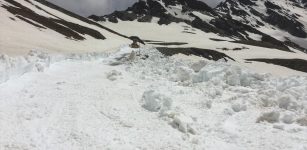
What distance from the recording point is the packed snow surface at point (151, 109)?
15734 mm

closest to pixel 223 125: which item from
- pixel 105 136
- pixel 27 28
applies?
pixel 105 136

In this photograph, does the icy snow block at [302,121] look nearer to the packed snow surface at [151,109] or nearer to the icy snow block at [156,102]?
the packed snow surface at [151,109]

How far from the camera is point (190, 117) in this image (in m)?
18.3

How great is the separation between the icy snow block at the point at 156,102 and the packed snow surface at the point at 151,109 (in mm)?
44

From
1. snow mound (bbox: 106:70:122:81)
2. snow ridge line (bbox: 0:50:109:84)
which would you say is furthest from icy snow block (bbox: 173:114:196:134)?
snow ridge line (bbox: 0:50:109:84)

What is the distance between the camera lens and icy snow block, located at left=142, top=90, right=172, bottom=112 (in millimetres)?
19125

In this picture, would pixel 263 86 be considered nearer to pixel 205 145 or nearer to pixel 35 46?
pixel 205 145

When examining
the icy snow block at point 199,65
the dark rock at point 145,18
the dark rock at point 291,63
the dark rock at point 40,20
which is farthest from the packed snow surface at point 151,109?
the dark rock at point 145,18

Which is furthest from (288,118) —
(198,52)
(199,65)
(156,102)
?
(198,52)

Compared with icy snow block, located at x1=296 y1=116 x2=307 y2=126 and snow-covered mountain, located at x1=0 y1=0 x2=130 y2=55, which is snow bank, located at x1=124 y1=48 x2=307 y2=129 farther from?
snow-covered mountain, located at x1=0 y1=0 x2=130 y2=55

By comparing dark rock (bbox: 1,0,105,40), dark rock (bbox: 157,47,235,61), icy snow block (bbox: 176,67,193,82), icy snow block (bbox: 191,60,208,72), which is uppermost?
dark rock (bbox: 1,0,105,40)

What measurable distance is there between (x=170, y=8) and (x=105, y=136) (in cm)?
18046

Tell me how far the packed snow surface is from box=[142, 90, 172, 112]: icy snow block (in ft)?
0.14

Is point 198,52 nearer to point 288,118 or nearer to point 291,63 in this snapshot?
point 291,63
